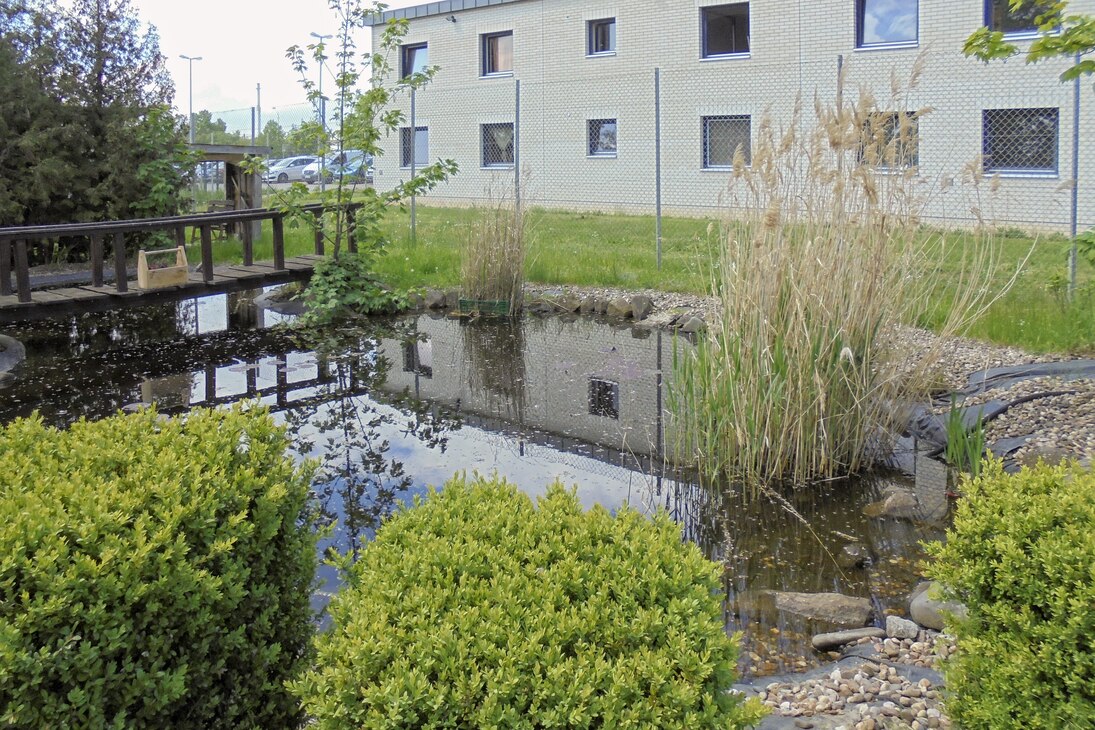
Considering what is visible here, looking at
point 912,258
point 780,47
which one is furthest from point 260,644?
point 780,47

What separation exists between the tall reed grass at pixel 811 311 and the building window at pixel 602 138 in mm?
16021

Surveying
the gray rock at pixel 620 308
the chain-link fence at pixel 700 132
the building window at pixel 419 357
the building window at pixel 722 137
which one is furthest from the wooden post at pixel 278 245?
the building window at pixel 722 137

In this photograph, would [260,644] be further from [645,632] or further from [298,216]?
[298,216]

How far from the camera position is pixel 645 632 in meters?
1.99

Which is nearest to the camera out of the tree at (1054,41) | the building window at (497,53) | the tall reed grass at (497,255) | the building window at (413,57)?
the tree at (1054,41)

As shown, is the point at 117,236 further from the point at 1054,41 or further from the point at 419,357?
the point at 1054,41

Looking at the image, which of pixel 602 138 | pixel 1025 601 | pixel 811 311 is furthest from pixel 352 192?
pixel 602 138

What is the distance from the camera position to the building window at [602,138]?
68.8ft

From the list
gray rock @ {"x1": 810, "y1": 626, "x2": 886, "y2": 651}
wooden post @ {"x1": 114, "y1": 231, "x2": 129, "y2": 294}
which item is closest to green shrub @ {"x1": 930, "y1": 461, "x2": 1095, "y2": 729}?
gray rock @ {"x1": 810, "y1": 626, "x2": 886, "y2": 651}

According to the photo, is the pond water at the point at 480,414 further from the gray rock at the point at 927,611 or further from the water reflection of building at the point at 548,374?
the gray rock at the point at 927,611

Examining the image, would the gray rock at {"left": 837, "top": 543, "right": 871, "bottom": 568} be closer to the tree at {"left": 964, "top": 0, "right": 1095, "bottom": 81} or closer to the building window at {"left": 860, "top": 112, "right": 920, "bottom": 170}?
the building window at {"left": 860, "top": 112, "right": 920, "bottom": 170}

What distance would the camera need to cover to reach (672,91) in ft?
64.9

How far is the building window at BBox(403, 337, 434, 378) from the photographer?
314 inches

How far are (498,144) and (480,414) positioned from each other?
55.2ft
